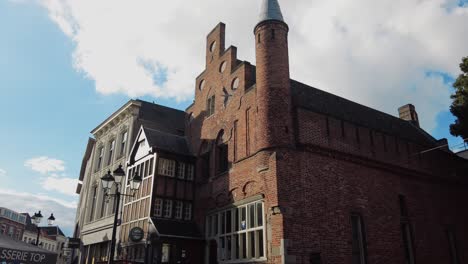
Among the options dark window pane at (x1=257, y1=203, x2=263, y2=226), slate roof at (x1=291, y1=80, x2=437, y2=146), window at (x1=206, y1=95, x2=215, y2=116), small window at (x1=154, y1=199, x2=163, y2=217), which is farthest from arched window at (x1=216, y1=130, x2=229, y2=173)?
slate roof at (x1=291, y1=80, x2=437, y2=146)

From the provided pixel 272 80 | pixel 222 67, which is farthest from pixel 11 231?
pixel 272 80

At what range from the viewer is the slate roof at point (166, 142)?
70.1ft

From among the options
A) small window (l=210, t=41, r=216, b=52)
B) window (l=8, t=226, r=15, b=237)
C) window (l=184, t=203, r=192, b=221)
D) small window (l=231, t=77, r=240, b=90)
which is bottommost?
window (l=184, t=203, r=192, b=221)

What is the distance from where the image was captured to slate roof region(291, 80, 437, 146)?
19.1m

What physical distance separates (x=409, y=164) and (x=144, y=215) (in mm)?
14245

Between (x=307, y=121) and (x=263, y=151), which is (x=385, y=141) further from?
(x=263, y=151)

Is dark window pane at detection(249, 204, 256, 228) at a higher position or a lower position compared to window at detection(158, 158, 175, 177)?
lower

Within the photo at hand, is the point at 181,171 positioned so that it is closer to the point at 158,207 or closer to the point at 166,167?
the point at 166,167

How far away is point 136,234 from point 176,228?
207cm

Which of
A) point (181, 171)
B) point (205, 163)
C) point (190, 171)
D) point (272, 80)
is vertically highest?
point (272, 80)

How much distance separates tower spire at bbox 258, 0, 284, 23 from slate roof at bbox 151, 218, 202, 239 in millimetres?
10971

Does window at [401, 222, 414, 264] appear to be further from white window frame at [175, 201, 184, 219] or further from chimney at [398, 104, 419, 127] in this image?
chimney at [398, 104, 419, 127]

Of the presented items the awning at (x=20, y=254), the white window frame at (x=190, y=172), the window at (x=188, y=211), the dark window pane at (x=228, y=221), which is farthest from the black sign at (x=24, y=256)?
the white window frame at (x=190, y=172)

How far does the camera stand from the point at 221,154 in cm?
2083
